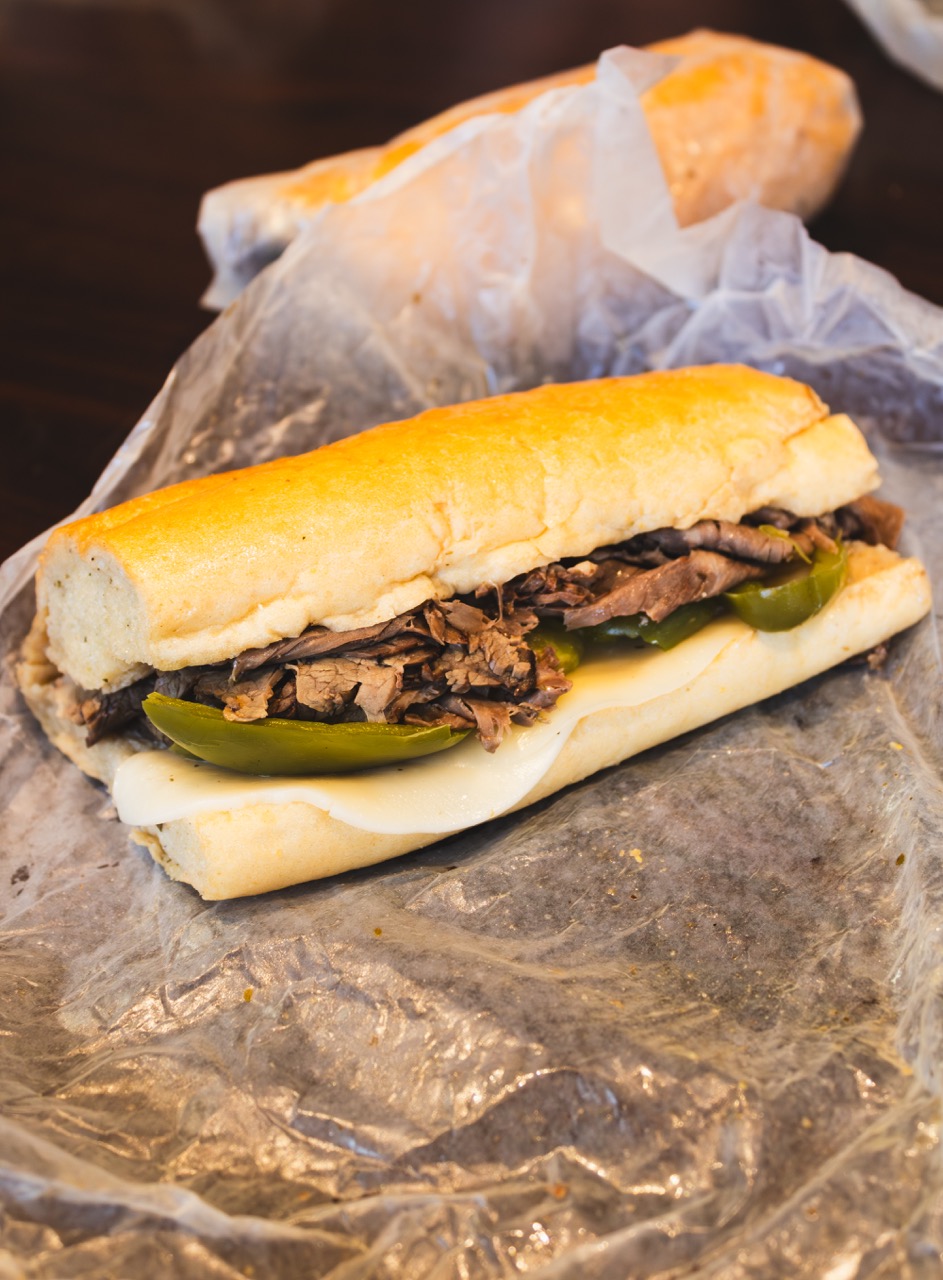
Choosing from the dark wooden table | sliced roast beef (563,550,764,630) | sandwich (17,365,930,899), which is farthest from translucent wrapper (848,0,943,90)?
sliced roast beef (563,550,764,630)

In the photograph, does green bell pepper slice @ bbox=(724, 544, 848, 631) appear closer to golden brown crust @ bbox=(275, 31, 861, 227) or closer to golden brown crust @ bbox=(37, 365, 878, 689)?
golden brown crust @ bbox=(37, 365, 878, 689)

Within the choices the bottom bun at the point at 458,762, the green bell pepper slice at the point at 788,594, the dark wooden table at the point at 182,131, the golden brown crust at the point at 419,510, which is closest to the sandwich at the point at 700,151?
the dark wooden table at the point at 182,131

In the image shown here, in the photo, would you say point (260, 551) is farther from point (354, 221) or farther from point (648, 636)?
point (354, 221)

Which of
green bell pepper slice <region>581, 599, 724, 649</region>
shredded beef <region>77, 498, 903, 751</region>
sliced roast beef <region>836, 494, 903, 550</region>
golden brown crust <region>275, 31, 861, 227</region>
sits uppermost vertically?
golden brown crust <region>275, 31, 861, 227</region>

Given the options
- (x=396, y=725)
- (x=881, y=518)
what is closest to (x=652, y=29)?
(x=881, y=518)

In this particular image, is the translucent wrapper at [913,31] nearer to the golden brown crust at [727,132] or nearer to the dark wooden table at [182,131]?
the dark wooden table at [182,131]

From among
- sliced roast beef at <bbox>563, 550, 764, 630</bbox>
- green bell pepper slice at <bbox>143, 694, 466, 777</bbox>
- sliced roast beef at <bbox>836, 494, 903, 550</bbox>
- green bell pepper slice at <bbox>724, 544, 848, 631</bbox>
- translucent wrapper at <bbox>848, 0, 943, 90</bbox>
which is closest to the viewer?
green bell pepper slice at <bbox>143, 694, 466, 777</bbox>

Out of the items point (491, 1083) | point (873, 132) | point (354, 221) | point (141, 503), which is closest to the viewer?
point (491, 1083)
